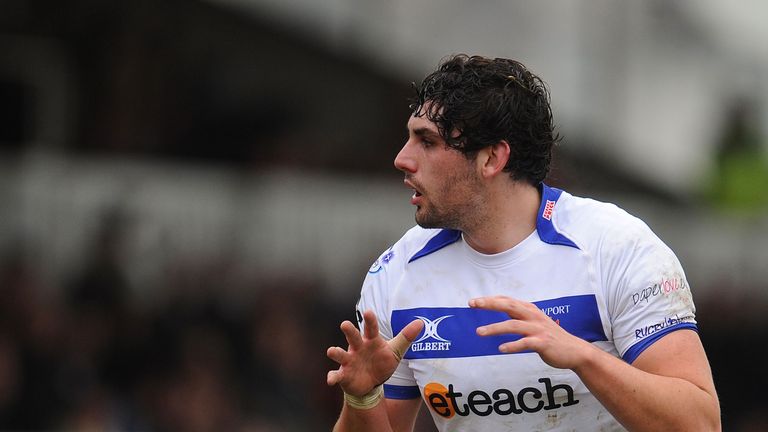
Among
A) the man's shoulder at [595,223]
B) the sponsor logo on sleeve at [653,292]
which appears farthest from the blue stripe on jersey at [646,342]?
the man's shoulder at [595,223]

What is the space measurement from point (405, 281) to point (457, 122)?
729 millimetres

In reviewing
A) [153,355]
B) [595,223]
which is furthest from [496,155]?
[153,355]

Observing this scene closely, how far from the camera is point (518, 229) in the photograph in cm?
518

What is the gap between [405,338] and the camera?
484 centimetres

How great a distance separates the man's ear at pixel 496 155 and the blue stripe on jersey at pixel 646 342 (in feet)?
2.93

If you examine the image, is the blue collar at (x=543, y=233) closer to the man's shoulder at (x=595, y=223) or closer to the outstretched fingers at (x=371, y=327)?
the man's shoulder at (x=595, y=223)

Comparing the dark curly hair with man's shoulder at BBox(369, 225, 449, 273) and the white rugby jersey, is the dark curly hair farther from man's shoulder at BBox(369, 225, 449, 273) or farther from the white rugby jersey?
man's shoulder at BBox(369, 225, 449, 273)

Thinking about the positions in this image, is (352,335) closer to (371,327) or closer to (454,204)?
(371,327)

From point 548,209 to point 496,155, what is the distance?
32 centimetres

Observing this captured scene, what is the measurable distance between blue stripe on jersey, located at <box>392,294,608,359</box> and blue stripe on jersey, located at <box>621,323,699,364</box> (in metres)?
0.19

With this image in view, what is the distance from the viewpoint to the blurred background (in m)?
11.3

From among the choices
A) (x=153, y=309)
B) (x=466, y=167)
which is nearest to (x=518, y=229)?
(x=466, y=167)

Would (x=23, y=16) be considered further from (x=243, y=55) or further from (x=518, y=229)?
(x=518, y=229)

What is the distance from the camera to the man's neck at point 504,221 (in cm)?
517
